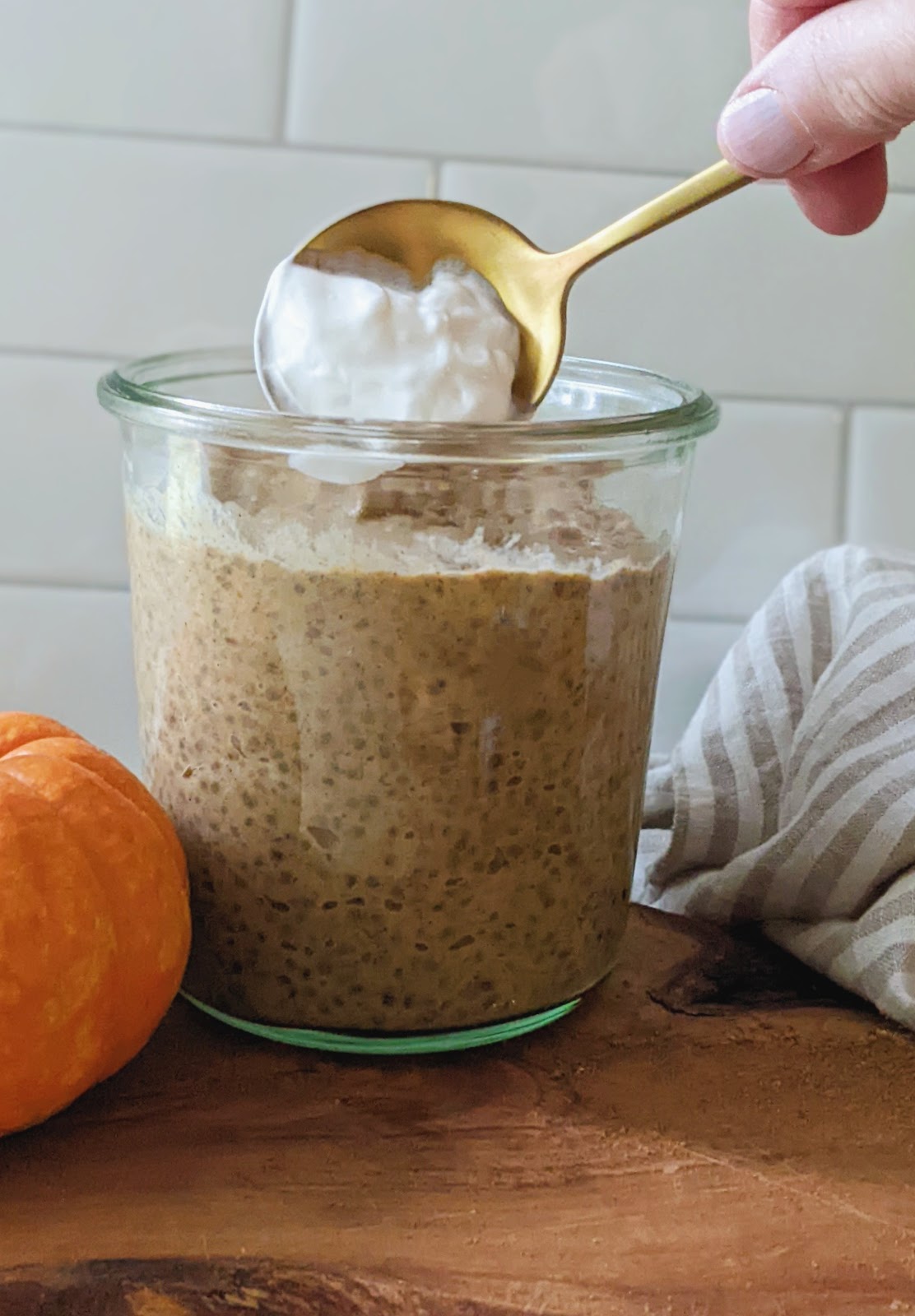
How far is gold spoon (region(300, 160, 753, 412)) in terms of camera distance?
0.54 meters

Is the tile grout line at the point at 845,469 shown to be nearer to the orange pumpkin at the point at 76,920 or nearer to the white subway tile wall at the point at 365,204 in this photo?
the white subway tile wall at the point at 365,204

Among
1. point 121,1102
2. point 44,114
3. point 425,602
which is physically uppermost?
point 44,114

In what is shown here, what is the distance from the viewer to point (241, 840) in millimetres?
521

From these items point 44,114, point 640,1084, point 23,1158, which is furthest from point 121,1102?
point 44,114

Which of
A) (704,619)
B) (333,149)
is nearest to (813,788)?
(704,619)

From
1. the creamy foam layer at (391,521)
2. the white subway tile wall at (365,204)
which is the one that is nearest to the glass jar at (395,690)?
the creamy foam layer at (391,521)

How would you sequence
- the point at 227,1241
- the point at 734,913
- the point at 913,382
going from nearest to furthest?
1. the point at 227,1241
2. the point at 734,913
3. the point at 913,382

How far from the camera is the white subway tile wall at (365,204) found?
Answer: 76cm

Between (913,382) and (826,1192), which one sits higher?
(913,382)

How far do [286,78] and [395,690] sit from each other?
1.44ft

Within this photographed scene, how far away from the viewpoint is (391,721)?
19.3 inches

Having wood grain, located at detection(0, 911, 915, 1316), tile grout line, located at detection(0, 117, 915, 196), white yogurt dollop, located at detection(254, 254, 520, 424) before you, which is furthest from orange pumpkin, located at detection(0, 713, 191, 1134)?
tile grout line, located at detection(0, 117, 915, 196)

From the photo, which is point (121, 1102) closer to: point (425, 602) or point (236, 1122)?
point (236, 1122)

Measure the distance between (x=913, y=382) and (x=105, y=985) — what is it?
0.60m
